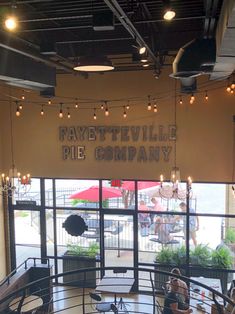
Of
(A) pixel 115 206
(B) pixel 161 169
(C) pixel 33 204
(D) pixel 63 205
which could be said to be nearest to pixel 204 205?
(B) pixel 161 169

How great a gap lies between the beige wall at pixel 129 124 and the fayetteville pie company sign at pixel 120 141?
0.08 metres

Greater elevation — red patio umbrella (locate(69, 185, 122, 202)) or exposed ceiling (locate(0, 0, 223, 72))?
exposed ceiling (locate(0, 0, 223, 72))

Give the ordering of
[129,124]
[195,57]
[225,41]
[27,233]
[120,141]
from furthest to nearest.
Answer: [27,233] < [120,141] < [129,124] < [195,57] < [225,41]

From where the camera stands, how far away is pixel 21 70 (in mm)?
6230

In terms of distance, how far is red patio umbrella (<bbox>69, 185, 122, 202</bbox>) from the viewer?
974cm

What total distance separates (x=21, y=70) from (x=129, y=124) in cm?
357

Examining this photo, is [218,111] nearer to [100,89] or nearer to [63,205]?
[100,89]

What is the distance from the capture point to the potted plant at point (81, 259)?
10086 mm

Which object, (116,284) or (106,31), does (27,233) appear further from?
(106,31)

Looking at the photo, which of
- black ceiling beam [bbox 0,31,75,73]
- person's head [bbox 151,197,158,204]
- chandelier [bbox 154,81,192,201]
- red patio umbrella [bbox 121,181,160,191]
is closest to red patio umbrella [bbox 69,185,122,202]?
red patio umbrella [bbox 121,181,160,191]

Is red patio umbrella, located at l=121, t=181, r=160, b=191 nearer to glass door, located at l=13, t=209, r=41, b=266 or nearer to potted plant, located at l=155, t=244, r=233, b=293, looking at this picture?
Result: potted plant, located at l=155, t=244, r=233, b=293

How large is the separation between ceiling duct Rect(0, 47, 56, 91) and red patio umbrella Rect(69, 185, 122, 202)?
3112 mm

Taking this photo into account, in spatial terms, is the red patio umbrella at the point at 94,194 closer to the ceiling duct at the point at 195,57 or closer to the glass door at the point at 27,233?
the glass door at the point at 27,233

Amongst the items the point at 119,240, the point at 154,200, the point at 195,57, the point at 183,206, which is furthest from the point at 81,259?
the point at 195,57
